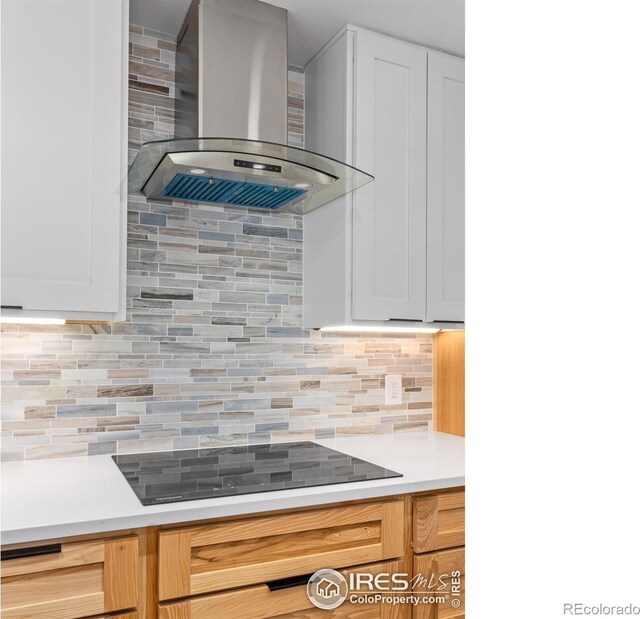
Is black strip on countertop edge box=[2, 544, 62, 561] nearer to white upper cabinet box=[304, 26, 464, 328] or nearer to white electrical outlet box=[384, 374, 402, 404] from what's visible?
white upper cabinet box=[304, 26, 464, 328]

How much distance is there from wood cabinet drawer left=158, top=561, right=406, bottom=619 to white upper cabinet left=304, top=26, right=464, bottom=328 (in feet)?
2.78

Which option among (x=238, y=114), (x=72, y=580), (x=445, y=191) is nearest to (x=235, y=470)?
(x=72, y=580)

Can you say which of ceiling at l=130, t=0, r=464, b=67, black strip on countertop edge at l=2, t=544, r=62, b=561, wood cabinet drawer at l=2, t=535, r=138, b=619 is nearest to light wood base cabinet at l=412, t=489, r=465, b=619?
wood cabinet drawer at l=2, t=535, r=138, b=619

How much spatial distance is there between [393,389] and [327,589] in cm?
99

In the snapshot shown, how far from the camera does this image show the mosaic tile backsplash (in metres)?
1.77

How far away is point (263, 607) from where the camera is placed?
4.52 feet

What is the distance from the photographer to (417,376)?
7.84 ft

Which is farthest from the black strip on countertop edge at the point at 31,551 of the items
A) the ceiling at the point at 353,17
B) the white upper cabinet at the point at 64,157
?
the ceiling at the point at 353,17

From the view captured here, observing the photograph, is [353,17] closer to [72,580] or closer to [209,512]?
[209,512]

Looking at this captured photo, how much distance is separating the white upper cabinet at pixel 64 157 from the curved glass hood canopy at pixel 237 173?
142 mm

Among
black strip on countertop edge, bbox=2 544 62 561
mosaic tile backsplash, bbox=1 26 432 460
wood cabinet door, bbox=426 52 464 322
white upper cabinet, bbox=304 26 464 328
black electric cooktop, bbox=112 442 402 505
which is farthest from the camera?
wood cabinet door, bbox=426 52 464 322
